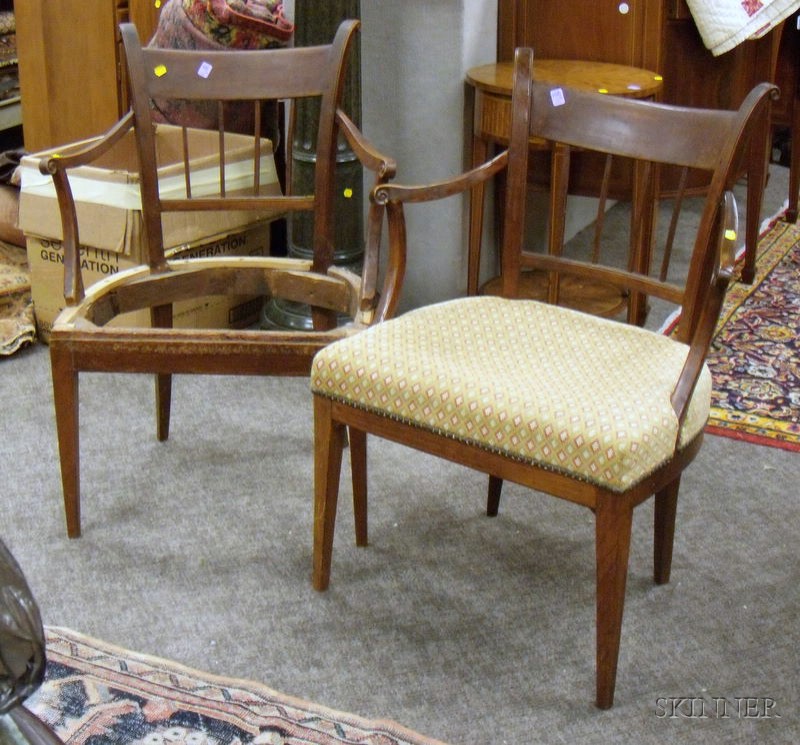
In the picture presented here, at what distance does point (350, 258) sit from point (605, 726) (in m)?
1.65

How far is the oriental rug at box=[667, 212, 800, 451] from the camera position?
9.25ft

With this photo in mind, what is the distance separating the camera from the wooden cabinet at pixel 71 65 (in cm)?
402

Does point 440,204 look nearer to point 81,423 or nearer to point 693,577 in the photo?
point 81,423

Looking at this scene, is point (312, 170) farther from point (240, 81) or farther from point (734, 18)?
point (734, 18)

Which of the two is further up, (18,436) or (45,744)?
(45,744)

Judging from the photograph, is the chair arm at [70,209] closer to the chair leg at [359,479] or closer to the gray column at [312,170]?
the chair leg at [359,479]

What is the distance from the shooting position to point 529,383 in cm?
181

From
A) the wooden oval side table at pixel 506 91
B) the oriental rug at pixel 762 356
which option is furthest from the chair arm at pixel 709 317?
the wooden oval side table at pixel 506 91

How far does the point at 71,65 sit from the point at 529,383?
287 cm

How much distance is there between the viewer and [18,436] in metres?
2.73

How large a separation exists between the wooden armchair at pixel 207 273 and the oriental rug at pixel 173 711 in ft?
1.55

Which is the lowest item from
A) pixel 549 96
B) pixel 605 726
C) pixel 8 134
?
pixel 605 726

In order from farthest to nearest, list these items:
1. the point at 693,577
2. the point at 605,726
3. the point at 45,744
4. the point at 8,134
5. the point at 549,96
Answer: the point at 8,134
the point at 693,577
the point at 549,96
the point at 605,726
the point at 45,744

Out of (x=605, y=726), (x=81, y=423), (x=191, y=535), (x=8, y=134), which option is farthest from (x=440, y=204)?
(x=8, y=134)
